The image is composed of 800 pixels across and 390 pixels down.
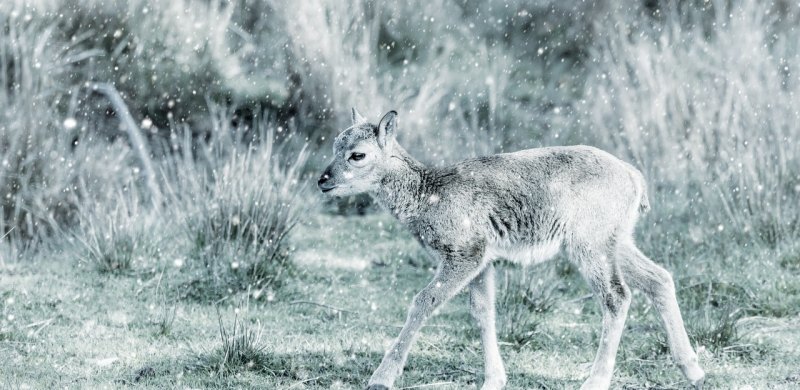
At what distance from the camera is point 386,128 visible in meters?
5.75

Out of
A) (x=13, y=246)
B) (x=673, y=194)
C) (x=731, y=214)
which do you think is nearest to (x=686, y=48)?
(x=673, y=194)

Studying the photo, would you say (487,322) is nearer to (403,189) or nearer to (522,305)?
(403,189)

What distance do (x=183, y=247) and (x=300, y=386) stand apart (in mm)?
3212

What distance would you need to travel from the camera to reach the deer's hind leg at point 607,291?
5312 mm

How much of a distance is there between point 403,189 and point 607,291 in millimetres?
1298

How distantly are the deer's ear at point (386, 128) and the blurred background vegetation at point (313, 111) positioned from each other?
1556 mm

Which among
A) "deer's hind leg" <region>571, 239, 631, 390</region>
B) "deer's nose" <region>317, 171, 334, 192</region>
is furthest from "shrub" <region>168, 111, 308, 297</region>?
"deer's hind leg" <region>571, 239, 631, 390</region>

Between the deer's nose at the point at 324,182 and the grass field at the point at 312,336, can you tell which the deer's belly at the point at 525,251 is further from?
the deer's nose at the point at 324,182

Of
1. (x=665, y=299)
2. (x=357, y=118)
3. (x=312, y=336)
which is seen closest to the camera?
(x=665, y=299)

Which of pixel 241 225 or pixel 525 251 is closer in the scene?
pixel 525 251

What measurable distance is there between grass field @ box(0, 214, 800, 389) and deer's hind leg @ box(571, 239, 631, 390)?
35 cm

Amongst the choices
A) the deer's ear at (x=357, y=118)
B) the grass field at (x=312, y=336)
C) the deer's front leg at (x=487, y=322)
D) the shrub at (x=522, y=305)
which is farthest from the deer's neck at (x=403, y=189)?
the shrub at (x=522, y=305)

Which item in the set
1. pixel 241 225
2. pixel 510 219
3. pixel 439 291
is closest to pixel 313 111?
pixel 241 225

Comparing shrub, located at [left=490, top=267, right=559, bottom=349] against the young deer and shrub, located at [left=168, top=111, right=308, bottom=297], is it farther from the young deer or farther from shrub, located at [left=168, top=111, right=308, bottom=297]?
shrub, located at [left=168, top=111, right=308, bottom=297]
